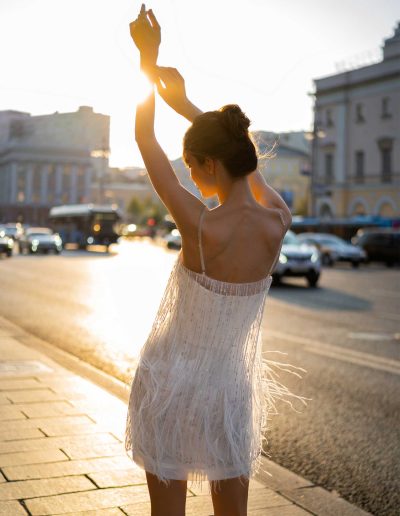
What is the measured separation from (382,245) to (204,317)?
37673 millimetres

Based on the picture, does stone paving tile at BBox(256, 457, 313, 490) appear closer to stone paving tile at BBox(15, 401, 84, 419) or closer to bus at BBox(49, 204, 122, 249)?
stone paving tile at BBox(15, 401, 84, 419)

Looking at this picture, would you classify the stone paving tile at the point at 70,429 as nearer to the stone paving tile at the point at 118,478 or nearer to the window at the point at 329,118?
the stone paving tile at the point at 118,478

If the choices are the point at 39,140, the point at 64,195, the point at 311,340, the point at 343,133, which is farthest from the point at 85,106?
the point at 64,195

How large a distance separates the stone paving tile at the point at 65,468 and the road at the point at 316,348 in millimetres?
1277

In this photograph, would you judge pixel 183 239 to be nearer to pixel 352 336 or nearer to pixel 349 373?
pixel 349 373

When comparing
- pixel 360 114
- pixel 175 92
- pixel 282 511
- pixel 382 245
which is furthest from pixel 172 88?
Result: pixel 360 114

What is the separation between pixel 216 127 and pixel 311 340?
944cm

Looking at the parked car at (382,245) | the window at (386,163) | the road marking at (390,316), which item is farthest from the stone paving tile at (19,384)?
the window at (386,163)

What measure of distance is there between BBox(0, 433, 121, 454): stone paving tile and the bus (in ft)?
163

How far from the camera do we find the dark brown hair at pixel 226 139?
2.56 m

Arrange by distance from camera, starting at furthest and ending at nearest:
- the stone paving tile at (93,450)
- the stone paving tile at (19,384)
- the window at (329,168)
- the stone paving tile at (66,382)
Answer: the window at (329,168) → the stone paving tile at (66,382) → the stone paving tile at (19,384) → the stone paving tile at (93,450)

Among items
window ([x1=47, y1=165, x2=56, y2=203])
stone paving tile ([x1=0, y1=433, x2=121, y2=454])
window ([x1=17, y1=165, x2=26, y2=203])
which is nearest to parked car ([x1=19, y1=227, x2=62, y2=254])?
window ([x1=47, y1=165, x2=56, y2=203])

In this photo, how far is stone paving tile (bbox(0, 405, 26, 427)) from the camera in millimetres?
5916

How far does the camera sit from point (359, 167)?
207ft
